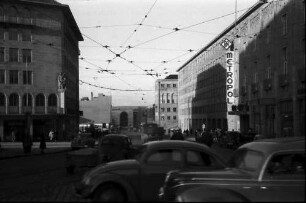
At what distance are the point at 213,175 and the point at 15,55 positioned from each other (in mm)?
52684

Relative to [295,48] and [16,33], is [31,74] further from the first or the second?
[295,48]

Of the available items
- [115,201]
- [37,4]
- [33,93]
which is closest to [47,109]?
[33,93]

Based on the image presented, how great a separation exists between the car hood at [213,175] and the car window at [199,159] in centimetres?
110

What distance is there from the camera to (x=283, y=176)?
757 cm

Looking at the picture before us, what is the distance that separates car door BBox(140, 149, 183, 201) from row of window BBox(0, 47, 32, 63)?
50.6 metres

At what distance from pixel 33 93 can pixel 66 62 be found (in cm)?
777

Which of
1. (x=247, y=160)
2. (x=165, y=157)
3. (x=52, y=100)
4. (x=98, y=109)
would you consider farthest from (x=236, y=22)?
(x=98, y=109)

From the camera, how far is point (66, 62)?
6334 centimetres

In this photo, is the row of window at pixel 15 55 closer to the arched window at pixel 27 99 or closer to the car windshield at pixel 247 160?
the arched window at pixel 27 99

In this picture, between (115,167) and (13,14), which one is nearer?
(115,167)

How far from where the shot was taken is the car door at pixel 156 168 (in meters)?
9.23

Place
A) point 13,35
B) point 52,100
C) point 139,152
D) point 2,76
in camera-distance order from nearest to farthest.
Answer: point 139,152 → point 2,76 → point 13,35 → point 52,100

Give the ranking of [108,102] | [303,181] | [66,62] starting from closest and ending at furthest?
[303,181] → [66,62] → [108,102]

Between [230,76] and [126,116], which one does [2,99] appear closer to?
[230,76]
